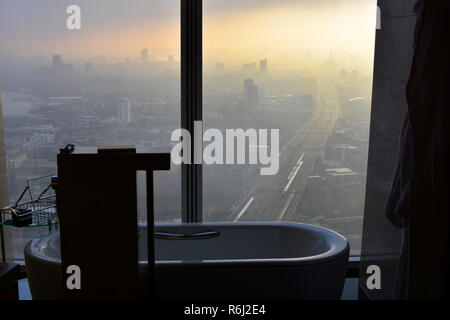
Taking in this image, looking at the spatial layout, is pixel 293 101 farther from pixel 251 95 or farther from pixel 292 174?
pixel 292 174

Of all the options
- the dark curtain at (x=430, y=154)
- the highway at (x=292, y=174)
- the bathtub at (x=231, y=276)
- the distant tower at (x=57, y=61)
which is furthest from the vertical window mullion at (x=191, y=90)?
the dark curtain at (x=430, y=154)

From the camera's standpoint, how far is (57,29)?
3.44 metres

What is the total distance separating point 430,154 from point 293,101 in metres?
1.58

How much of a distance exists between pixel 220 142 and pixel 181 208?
1.87ft

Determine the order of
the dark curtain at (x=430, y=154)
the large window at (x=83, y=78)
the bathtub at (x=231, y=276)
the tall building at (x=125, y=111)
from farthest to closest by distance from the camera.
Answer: the tall building at (x=125, y=111) → the large window at (x=83, y=78) → the bathtub at (x=231, y=276) → the dark curtain at (x=430, y=154)

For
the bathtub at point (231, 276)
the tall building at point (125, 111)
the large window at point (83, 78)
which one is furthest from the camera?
the tall building at point (125, 111)

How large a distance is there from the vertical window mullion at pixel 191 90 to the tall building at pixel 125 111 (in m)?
0.38

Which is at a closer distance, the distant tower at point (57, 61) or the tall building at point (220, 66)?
the distant tower at point (57, 61)

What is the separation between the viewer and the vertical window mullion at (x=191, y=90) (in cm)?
350

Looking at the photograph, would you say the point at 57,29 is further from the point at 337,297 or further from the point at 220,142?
the point at 337,297

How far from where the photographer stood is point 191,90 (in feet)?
11.7

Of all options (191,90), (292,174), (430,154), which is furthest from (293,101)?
(430,154)

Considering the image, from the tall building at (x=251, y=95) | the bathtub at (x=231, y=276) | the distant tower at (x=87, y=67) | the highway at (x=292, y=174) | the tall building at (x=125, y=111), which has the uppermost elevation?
the distant tower at (x=87, y=67)
